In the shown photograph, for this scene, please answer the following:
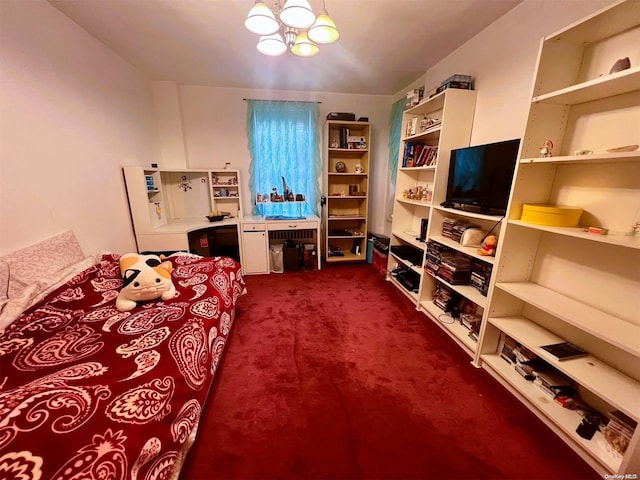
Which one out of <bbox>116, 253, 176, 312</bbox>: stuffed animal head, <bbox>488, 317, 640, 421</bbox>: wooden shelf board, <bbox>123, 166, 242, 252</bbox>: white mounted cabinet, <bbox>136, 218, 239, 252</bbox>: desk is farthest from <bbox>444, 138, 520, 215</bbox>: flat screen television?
<bbox>136, 218, 239, 252</bbox>: desk

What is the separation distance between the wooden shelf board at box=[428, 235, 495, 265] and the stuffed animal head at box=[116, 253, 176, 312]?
2.13 m

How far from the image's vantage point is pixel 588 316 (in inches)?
50.6

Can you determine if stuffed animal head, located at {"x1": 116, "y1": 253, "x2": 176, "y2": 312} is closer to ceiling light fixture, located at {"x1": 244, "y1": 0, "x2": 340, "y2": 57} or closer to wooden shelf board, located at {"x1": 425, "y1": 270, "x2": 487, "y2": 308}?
ceiling light fixture, located at {"x1": 244, "y1": 0, "x2": 340, "y2": 57}

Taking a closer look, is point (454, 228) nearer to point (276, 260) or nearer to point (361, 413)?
point (361, 413)

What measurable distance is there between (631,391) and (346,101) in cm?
388

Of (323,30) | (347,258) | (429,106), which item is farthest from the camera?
(347,258)

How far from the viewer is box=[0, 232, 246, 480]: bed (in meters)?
0.75

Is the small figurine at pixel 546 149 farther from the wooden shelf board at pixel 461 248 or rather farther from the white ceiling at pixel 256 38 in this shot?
the white ceiling at pixel 256 38

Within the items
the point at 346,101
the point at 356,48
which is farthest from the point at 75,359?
the point at 346,101

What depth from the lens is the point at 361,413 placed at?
1454 mm

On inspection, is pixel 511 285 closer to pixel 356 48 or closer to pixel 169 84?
pixel 356 48

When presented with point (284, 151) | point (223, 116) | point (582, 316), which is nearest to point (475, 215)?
point (582, 316)

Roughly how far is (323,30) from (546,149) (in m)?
1.44

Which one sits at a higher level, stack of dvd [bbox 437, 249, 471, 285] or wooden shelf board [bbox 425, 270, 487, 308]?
stack of dvd [bbox 437, 249, 471, 285]
